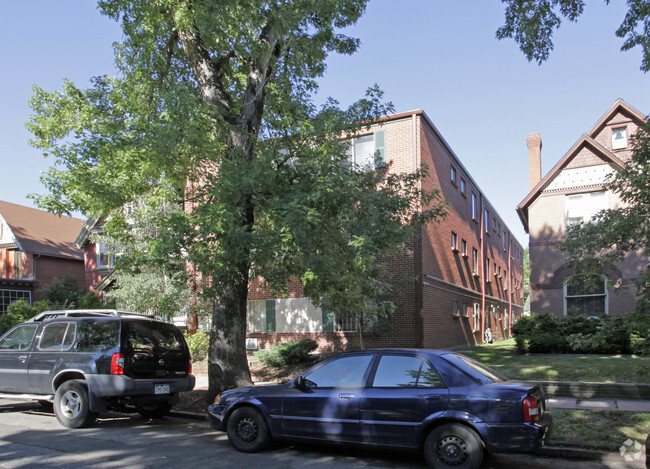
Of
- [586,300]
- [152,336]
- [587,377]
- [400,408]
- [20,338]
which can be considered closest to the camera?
[400,408]

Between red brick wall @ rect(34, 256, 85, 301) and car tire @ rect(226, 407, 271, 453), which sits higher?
red brick wall @ rect(34, 256, 85, 301)

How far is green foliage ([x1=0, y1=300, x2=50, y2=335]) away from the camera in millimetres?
19656

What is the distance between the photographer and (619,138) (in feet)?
68.5

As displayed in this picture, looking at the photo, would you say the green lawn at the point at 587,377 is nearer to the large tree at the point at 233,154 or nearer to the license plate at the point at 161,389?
the large tree at the point at 233,154

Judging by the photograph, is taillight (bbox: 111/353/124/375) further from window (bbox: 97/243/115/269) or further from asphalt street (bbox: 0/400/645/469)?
window (bbox: 97/243/115/269)

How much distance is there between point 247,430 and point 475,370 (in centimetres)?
322

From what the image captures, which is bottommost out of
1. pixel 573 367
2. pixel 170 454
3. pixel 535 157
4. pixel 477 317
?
pixel 170 454

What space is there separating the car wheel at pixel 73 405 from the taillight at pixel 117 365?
0.66 m

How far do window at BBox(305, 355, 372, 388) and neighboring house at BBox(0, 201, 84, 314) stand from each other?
2546cm

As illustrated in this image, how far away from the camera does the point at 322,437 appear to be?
21.2 ft

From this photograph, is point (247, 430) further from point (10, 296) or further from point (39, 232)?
point (39, 232)

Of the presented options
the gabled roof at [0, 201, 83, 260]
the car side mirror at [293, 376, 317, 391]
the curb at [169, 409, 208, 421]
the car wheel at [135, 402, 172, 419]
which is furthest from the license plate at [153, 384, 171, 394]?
the gabled roof at [0, 201, 83, 260]

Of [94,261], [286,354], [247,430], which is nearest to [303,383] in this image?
[247,430]

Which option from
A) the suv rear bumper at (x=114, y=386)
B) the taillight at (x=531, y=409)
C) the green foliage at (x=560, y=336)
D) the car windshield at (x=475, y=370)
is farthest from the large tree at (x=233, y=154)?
the green foliage at (x=560, y=336)
